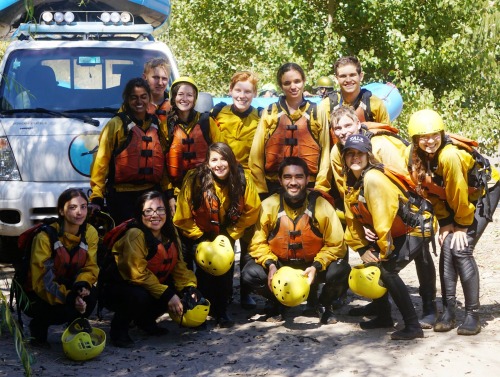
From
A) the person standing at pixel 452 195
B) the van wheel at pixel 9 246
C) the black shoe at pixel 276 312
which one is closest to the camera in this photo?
the person standing at pixel 452 195

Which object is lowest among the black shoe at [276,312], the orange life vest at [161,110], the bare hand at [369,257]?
the black shoe at [276,312]

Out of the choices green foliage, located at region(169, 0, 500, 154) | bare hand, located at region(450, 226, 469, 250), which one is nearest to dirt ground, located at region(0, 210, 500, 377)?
Answer: bare hand, located at region(450, 226, 469, 250)

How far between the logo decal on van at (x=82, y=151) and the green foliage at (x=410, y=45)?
754 cm

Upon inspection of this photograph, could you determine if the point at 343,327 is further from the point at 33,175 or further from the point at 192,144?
the point at 33,175

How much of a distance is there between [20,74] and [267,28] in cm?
768

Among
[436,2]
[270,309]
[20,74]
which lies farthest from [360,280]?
[436,2]

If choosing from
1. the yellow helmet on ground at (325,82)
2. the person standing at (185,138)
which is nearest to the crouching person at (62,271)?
the person standing at (185,138)

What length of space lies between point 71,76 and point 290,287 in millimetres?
3512

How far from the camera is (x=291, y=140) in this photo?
22.2ft

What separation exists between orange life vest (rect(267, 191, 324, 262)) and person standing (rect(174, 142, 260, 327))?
0.69ft

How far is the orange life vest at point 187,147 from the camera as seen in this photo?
6.70 metres

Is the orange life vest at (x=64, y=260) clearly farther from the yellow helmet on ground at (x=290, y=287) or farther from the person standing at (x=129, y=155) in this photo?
the yellow helmet on ground at (x=290, y=287)

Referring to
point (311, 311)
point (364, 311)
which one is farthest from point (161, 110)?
point (364, 311)

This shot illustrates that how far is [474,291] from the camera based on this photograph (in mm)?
6086
